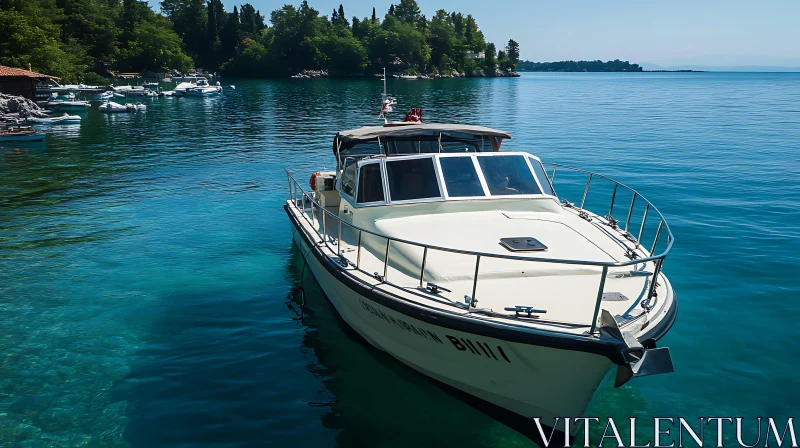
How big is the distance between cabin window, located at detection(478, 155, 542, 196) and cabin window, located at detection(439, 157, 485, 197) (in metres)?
0.18

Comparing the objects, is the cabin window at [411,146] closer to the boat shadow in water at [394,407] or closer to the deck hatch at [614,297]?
the boat shadow in water at [394,407]

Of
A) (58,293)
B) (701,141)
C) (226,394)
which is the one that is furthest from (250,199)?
(701,141)

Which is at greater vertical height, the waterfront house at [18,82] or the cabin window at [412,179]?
the waterfront house at [18,82]

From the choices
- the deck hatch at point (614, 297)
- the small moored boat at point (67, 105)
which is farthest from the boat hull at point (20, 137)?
the deck hatch at point (614, 297)

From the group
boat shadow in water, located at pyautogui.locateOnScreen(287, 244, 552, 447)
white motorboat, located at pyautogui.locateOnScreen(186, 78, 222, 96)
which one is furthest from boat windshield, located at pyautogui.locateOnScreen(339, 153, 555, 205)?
white motorboat, located at pyautogui.locateOnScreen(186, 78, 222, 96)

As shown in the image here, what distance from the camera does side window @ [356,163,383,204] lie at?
374 inches

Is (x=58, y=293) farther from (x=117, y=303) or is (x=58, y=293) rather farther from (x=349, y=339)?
(x=349, y=339)

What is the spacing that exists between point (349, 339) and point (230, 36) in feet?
484

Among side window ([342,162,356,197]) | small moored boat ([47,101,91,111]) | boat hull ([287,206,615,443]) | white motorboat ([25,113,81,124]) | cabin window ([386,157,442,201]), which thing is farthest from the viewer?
small moored boat ([47,101,91,111])

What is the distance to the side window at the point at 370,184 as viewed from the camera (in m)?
9.49

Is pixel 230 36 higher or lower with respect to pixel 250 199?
higher

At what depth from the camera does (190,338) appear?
9438mm

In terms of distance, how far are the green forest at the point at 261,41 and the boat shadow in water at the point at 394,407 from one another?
86.9 meters

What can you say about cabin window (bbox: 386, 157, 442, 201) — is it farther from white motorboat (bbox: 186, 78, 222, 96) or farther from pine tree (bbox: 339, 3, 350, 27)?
pine tree (bbox: 339, 3, 350, 27)
